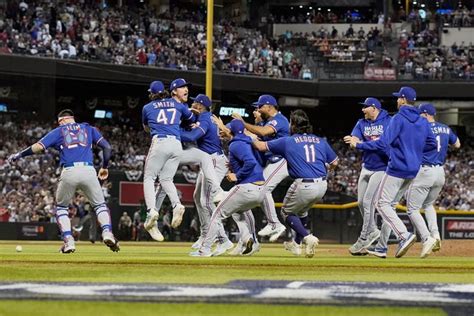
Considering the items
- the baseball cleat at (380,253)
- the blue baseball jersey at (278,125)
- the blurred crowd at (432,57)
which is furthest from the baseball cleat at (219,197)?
the blurred crowd at (432,57)

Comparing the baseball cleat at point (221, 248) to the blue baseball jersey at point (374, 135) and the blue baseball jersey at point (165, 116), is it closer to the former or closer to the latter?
the blue baseball jersey at point (165, 116)

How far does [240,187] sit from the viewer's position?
13266 mm

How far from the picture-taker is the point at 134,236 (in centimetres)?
2900

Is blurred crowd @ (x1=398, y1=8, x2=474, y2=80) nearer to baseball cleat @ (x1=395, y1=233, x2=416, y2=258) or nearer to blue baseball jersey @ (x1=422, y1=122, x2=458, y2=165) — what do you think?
blue baseball jersey @ (x1=422, y1=122, x2=458, y2=165)

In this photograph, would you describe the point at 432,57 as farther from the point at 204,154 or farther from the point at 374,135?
the point at 204,154

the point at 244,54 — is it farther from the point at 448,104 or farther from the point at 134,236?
the point at 134,236

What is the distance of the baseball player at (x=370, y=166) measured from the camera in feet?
49.7

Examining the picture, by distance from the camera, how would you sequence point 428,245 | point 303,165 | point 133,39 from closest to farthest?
point 303,165 → point 428,245 → point 133,39

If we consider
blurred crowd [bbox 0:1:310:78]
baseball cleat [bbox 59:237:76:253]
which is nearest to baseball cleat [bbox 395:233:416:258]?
baseball cleat [bbox 59:237:76:253]

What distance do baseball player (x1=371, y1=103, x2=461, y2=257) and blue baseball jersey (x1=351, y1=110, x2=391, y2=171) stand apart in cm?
54

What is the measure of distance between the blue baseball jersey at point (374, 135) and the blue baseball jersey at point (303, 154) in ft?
5.25

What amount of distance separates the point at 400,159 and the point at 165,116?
3256 mm

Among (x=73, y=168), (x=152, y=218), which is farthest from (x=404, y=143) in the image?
(x=73, y=168)

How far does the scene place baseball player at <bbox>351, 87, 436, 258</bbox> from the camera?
13.7 metres
